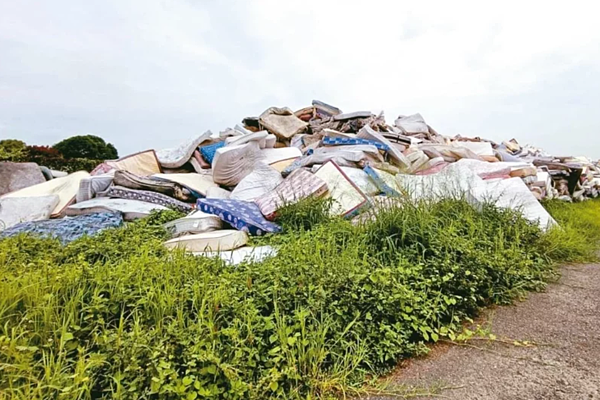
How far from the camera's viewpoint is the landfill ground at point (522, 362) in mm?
1312

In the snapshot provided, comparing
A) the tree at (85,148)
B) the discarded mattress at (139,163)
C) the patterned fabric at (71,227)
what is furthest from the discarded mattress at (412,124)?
the tree at (85,148)

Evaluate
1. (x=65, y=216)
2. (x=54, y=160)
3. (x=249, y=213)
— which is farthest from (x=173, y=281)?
(x=54, y=160)

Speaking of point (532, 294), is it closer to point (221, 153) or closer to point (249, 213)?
point (249, 213)

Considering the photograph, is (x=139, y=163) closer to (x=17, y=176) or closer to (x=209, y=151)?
(x=209, y=151)

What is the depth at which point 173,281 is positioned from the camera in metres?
1.73

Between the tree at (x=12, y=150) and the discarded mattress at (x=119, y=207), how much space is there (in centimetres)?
295

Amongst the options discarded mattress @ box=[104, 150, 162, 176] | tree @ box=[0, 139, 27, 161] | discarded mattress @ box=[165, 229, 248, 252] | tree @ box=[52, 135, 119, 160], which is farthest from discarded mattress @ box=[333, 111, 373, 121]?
tree @ box=[52, 135, 119, 160]

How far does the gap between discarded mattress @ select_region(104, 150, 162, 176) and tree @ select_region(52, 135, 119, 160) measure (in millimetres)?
7245

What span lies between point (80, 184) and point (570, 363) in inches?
173

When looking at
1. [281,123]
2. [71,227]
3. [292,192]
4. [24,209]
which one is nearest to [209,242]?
[292,192]

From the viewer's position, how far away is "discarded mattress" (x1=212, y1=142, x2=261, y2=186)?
14.2 ft

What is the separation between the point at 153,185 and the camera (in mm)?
4109

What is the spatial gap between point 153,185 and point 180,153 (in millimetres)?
1515

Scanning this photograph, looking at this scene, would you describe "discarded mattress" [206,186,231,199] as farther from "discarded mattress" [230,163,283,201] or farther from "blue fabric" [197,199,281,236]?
"blue fabric" [197,199,281,236]
